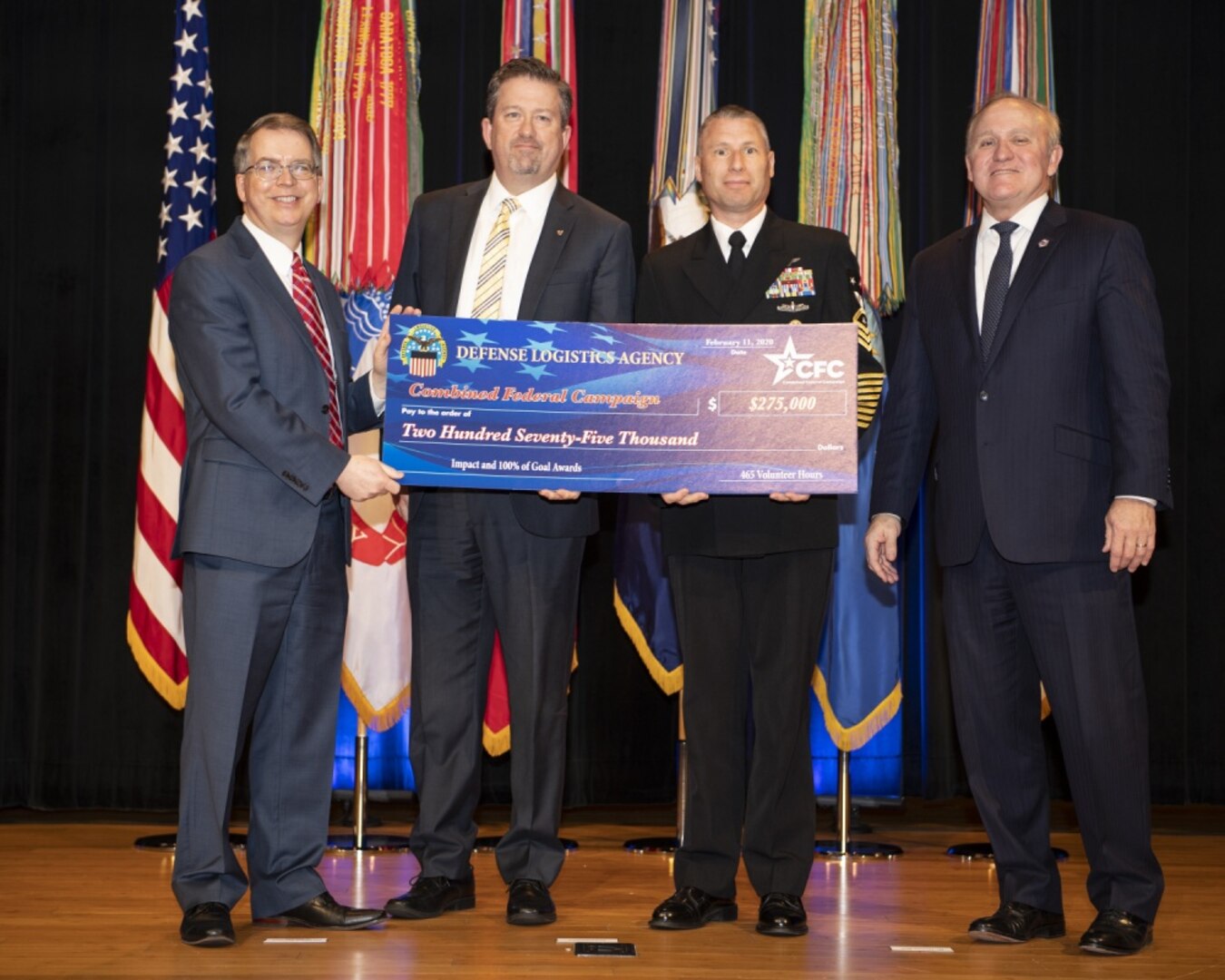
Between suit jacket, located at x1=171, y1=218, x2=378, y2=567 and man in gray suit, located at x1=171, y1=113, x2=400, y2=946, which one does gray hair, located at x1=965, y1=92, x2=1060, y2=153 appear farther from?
suit jacket, located at x1=171, y1=218, x2=378, y2=567

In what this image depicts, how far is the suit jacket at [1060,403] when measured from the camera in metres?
3.03

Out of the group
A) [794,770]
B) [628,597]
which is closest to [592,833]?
[628,597]

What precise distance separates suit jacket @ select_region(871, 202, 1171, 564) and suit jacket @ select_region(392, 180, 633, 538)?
836 mm

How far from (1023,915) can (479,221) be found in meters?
2.06

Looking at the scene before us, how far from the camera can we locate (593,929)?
3.15m

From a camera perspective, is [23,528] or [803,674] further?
[23,528]

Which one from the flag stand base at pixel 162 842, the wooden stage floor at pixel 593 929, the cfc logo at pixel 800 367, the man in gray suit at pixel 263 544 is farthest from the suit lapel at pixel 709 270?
the flag stand base at pixel 162 842

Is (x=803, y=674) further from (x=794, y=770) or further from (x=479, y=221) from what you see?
(x=479, y=221)

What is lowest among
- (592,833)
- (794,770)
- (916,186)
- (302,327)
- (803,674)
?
(592,833)

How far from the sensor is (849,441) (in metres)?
3.06

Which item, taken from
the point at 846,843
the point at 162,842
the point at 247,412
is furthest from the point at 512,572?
the point at 162,842

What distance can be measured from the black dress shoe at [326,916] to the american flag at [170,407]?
174 centimetres

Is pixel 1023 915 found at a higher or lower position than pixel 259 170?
lower

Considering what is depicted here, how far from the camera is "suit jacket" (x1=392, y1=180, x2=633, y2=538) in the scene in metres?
3.26
